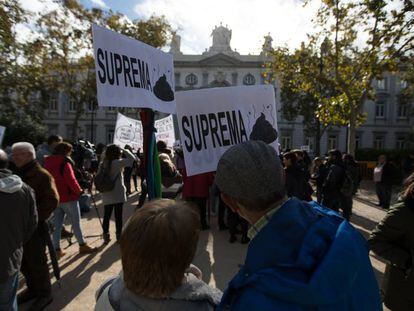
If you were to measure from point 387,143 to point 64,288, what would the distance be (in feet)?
162

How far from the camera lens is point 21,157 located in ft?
11.4

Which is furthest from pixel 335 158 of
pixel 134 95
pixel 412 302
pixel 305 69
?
pixel 305 69

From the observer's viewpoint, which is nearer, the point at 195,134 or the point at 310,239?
the point at 310,239

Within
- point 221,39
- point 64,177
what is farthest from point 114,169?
point 221,39

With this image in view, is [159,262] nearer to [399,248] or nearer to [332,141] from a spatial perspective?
[399,248]

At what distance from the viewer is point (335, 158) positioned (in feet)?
22.9

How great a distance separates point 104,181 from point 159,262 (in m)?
4.44

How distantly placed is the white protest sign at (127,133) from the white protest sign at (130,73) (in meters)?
8.02

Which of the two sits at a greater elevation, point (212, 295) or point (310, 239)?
point (310, 239)

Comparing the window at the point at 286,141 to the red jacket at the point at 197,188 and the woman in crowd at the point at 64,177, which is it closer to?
the red jacket at the point at 197,188

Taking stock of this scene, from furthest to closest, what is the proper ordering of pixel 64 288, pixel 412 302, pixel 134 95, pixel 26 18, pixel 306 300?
1. pixel 26 18
2. pixel 64 288
3. pixel 134 95
4. pixel 412 302
5. pixel 306 300

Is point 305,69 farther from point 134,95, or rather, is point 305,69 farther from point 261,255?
point 261,255

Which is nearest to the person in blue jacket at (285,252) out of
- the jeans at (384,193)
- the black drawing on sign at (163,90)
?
the black drawing on sign at (163,90)

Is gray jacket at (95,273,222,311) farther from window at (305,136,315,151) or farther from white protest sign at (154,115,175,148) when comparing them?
window at (305,136,315,151)
